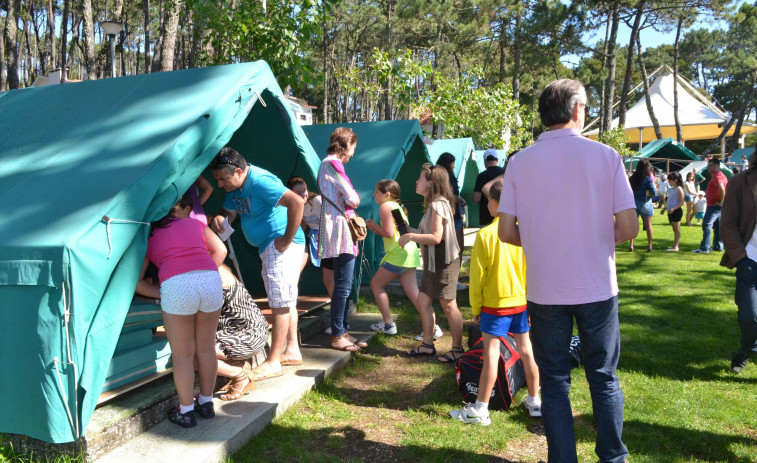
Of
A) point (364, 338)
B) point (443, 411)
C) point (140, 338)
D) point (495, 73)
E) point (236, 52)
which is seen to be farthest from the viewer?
point (495, 73)

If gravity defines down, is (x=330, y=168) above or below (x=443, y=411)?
above

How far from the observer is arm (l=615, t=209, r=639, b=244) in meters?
2.50

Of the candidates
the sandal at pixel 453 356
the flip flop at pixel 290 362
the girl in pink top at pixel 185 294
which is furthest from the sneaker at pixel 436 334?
the girl in pink top at pixel 185 294

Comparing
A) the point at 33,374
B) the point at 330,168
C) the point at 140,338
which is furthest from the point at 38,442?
the point at 330,168

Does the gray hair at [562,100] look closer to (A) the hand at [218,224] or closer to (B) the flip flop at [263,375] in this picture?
(A) the hand at [218,224]

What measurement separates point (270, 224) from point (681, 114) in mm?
42724

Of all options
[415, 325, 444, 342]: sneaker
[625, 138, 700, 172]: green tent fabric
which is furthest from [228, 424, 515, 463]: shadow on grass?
[625, 138, 700, 172]: green tent fabric

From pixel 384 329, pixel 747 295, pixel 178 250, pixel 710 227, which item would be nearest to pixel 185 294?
pixel 178 250

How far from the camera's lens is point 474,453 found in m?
3.26

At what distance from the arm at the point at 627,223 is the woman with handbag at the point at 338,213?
2.50 meters

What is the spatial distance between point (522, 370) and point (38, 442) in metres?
3.02

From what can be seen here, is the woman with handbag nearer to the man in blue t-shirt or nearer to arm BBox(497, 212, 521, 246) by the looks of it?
the man in blue t-shirt

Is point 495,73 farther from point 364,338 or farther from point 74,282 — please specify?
point 74,282

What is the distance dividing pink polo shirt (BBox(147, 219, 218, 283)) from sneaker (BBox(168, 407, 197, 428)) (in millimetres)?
819
